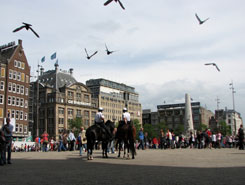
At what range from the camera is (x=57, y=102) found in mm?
108875

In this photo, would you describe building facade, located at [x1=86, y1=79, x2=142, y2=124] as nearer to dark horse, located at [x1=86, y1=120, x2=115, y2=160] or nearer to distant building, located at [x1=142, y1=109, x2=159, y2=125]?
distant building, located at [x1=142, y1=109, x2=159, y2=125]

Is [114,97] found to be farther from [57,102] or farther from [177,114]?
[177,114]

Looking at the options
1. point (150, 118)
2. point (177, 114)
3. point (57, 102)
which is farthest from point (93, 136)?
point (150, 118)

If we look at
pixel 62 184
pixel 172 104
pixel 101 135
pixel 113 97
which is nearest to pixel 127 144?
pixel 101 135

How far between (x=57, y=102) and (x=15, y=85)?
29.3m

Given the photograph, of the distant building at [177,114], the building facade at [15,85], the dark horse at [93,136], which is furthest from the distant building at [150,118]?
the dark horse at [93,136]

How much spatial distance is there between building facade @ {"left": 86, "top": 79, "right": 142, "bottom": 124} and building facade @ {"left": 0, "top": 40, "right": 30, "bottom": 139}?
53.4 m

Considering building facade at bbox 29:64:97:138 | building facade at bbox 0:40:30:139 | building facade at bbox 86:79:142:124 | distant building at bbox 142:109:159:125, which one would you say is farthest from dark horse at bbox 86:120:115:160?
distant building at bbox 142:109:159:125

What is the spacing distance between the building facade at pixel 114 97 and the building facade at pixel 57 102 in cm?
1560

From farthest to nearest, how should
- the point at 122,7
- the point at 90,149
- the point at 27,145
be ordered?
the point at 27,145 → the point at 90,149 → the point at 122,7

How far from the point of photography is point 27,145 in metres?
64.6

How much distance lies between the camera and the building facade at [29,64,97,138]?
108875 millimetres

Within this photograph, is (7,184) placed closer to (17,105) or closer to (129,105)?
(17,105)

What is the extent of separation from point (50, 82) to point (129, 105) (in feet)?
Result: 171
